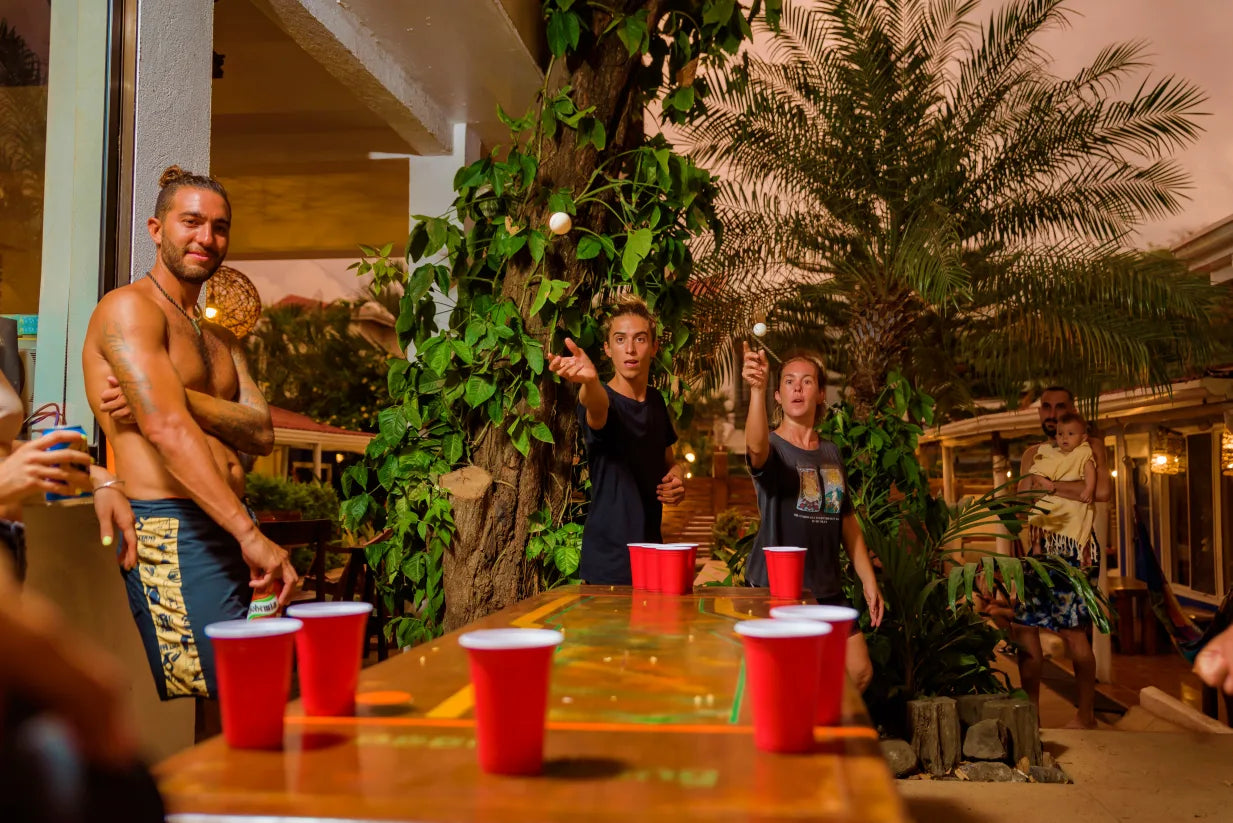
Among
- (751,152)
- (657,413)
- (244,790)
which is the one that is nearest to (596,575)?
(657,413)

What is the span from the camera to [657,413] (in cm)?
350

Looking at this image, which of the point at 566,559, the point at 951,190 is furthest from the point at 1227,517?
the point at 566,559

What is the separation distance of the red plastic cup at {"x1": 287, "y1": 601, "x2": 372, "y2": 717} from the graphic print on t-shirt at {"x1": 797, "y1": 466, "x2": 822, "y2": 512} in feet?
8.49

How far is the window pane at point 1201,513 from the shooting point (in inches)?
462

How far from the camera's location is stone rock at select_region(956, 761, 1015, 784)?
4266 millimetres

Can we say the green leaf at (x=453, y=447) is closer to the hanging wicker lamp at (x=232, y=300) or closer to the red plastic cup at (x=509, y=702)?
the hanging wicker lamp at (x=232, y=300)

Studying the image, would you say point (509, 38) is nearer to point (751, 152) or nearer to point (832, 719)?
point (832, 719)

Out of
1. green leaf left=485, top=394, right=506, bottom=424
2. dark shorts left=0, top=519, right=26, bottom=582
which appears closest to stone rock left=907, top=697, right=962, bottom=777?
green leaf left=485, top=394, right=506, bottom=424

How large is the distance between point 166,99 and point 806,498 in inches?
99.8

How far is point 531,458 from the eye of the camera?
444 centimetres

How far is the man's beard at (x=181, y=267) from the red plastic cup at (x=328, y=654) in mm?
1499

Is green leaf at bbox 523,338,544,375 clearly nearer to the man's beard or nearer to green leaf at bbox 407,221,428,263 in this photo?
green leaf at bbox 407,221,428,263

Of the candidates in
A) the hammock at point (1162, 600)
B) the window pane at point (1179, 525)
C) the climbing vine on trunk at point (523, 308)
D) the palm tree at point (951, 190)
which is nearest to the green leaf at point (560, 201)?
the climbing vine on trunk at point (523, 308)

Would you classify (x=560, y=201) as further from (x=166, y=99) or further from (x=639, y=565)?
(x=639, y=565)
